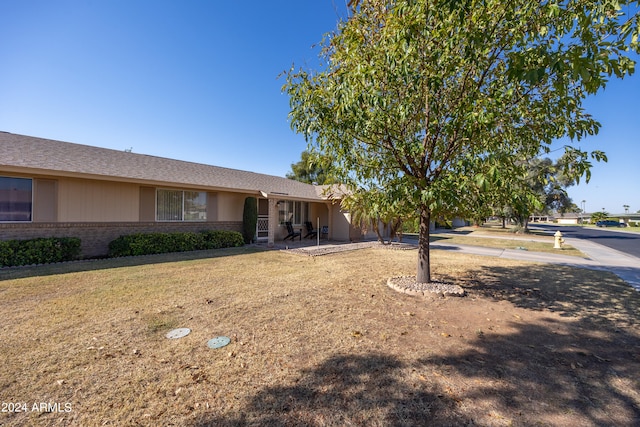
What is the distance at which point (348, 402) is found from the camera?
8.49 feet

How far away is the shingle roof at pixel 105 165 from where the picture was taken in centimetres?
864

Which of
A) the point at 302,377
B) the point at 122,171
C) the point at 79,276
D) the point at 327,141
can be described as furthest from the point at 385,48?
the point at 122,171

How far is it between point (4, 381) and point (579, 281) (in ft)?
37.5

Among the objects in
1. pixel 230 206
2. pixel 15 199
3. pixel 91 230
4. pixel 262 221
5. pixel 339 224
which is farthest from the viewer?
pixel 339 224

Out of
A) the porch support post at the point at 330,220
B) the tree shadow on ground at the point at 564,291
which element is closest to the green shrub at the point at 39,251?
the tree shadow on ground at the point at 564,291

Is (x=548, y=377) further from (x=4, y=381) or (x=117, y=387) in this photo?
(x=4, y=381)

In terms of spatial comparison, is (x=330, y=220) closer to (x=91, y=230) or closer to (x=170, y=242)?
(x=170, y=242)

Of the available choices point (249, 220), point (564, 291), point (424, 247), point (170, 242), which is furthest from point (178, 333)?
point (249, 220)

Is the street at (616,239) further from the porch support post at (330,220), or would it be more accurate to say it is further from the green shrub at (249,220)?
the green shrub at (249,220)

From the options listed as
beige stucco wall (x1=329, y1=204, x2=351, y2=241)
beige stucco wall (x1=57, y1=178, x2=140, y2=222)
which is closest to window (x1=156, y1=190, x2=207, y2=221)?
beige stucco wall (x1=57, y1=178, x2=140, y2=222)

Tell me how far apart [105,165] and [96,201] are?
1.48 meters

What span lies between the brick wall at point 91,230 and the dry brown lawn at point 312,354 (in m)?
2.67

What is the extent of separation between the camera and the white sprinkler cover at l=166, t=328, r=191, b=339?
3875 mm

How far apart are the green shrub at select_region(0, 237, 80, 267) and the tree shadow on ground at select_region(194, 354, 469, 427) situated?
9.47m
